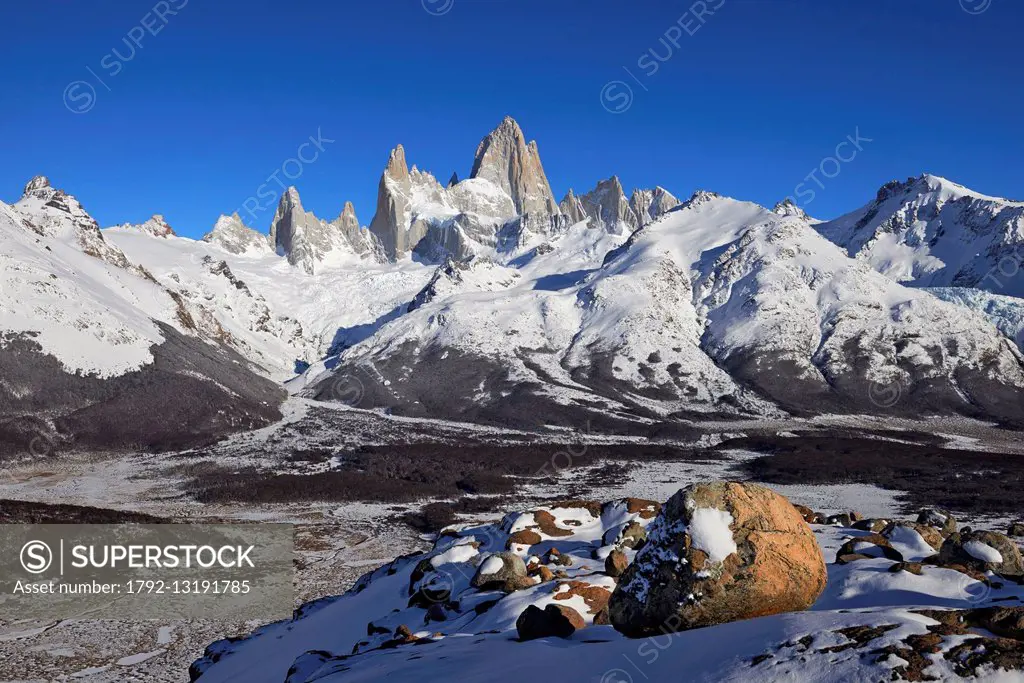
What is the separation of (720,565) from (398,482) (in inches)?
3434

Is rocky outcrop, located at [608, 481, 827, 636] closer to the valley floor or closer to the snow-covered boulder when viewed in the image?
the snow-covered boulder

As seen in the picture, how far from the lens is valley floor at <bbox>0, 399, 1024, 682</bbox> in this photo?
42.0m

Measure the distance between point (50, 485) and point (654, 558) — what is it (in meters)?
106

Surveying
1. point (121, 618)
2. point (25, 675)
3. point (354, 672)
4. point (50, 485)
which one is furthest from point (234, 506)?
point (354, 672)

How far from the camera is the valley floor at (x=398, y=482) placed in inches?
1655

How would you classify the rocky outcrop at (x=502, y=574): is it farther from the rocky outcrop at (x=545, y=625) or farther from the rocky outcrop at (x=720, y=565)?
the rocky outcrop at (x=720, y=565)

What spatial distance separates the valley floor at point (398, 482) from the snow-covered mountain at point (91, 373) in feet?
41.3

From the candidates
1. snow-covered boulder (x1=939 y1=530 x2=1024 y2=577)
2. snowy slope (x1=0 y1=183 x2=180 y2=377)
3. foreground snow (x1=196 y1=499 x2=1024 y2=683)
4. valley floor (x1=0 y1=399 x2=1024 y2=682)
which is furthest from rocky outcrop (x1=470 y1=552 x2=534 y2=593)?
snowy slope (x1=0 y1=183 x2=180 y2=377)

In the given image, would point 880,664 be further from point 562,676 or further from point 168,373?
point 168,373

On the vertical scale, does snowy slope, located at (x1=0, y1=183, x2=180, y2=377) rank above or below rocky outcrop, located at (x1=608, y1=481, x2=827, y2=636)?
above

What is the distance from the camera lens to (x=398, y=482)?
320ft

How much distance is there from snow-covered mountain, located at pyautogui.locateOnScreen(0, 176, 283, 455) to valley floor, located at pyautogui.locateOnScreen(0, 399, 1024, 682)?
41.3 feet

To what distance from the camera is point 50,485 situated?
93.9m

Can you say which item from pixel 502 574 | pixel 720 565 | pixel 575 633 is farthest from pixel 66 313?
pixel 720 565
